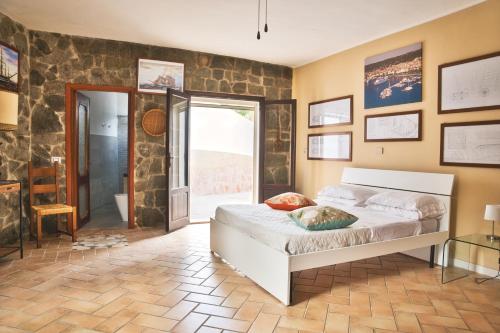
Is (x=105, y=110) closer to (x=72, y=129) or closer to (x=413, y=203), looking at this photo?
(x=72, y=129)

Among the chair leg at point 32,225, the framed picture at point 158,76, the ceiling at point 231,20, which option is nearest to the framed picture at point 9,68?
the ceiling at point 231,20

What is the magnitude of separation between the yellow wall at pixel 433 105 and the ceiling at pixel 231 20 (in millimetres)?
148

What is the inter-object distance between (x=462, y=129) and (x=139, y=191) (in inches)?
161

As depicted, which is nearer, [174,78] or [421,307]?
[421,307]

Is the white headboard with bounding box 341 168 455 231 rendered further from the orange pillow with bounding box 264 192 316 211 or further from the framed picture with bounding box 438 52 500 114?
the orange pillow with bounding box 264 192 316 211

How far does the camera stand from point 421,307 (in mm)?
2600

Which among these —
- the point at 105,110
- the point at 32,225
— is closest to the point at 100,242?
the point at 32,225

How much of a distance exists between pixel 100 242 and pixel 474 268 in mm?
4139

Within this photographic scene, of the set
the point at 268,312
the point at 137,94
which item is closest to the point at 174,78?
the point at 137,94

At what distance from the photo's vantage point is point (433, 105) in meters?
3.72

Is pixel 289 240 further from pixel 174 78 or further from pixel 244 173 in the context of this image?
pixel 244 173

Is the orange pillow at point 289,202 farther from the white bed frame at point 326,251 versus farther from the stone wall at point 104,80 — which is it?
the stone wall at point 104,80

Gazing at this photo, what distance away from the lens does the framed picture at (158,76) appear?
4883 millimetres

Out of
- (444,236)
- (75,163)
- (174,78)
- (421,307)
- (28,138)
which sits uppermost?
(174,78)
